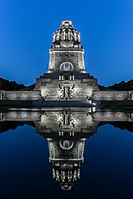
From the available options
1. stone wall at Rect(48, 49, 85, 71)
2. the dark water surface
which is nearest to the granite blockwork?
stone wall at Rect(48, 49, 85, 71)

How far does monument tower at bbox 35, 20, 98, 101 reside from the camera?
212ft

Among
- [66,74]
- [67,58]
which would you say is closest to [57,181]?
[66,74]

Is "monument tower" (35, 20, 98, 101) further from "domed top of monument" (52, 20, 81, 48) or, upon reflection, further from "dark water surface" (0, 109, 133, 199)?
"dark water surface" (0, 109, 133, 199)

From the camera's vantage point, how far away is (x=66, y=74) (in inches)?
2707

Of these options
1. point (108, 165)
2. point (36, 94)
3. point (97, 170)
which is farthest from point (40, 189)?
point (36, 94)

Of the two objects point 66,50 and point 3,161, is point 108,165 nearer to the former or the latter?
point 3,161

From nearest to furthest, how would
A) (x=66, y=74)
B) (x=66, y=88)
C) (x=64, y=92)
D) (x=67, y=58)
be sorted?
(x=64, y=92) → (x=66, y=88) → (x=66, y=74) → (x=67, y=58)

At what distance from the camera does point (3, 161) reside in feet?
23.7

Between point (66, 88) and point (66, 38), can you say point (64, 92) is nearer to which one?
point (66, 88)

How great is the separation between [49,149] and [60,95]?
5576cm

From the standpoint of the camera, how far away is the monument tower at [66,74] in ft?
212

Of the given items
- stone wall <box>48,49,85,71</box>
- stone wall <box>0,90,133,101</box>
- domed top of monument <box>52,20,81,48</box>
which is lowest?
stone wall <box>0,90,133,101</box>

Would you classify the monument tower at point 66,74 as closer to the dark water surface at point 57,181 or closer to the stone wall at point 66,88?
the stone wall at point 66,88

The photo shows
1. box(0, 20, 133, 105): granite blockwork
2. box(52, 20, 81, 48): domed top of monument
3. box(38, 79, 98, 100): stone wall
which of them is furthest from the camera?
box(52, 20, 81, 48): domed top of monument
